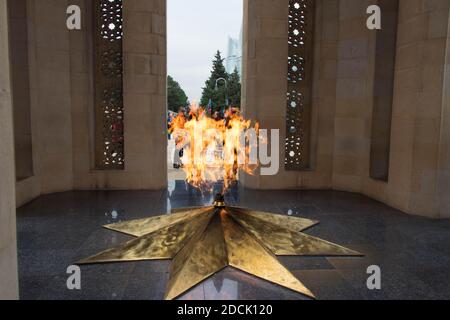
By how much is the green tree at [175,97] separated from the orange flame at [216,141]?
3180 cm

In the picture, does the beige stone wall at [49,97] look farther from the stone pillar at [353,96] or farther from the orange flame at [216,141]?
the stone pillar at [353,96]

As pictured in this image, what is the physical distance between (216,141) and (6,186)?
7.16m

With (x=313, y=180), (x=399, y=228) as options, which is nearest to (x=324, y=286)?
(x=399, y=228)

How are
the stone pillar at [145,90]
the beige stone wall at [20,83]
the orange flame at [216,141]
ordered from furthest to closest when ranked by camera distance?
the stone pillar at [145,90]
the beige stone wall at [20,83]
the orange flame at [216,141]

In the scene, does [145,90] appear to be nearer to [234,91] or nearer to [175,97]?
[234,91]

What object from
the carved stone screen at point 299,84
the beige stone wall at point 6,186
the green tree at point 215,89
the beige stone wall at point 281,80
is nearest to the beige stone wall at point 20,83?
the beige stone wall at point 281,80

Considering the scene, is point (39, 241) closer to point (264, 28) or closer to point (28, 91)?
point (28, 91)

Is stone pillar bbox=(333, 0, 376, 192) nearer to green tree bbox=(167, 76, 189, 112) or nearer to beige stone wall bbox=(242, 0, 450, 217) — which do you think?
beige stone wall bbox=(242, 0, 450, 217)

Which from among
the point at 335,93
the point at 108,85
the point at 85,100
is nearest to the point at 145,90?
the point at 108,85

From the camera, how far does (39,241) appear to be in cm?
540

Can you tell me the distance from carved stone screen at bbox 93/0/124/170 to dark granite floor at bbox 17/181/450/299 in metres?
1.14

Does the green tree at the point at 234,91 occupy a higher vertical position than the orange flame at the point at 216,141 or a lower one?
higher

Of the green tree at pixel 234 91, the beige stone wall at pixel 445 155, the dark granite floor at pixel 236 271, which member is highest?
the green tree at pixel 234 91

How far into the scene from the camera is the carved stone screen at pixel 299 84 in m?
9.16
